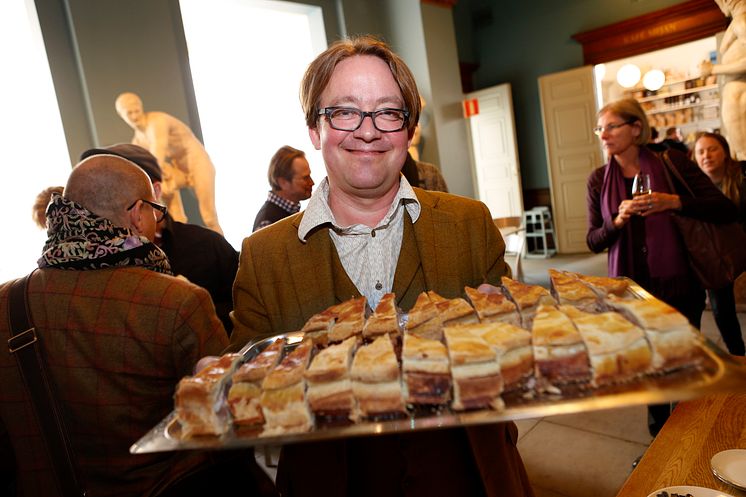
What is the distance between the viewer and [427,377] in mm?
949

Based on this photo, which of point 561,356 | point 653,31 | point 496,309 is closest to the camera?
point 561,356

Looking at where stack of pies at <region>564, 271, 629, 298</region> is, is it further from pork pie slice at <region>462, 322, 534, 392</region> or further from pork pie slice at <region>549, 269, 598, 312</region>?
pork pie slice at <region>462, 322, 534, 392</region>

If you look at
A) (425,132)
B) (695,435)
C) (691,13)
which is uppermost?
(691,13)

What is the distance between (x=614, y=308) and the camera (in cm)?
107

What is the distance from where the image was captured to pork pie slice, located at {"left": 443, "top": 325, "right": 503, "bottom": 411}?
35.7 inches

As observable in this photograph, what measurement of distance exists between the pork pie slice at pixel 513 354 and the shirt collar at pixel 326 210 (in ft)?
2.05

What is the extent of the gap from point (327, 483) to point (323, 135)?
0.96 meters

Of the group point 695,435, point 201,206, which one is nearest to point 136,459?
point 695,435

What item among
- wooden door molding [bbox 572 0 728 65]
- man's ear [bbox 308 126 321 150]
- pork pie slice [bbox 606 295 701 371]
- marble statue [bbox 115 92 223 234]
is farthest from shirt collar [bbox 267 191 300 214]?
wooden door molding [bbox 572 0 728 65]

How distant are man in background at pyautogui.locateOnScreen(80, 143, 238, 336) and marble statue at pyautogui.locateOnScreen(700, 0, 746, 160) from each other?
6389 mm

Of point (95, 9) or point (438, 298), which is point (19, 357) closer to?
point (438, 298)

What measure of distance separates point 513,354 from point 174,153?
445 cm

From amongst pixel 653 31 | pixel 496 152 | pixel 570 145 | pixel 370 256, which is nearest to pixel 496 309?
pixel 370 256

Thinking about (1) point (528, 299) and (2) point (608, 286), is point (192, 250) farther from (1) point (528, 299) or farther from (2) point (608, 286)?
(2) point (608, 286)
